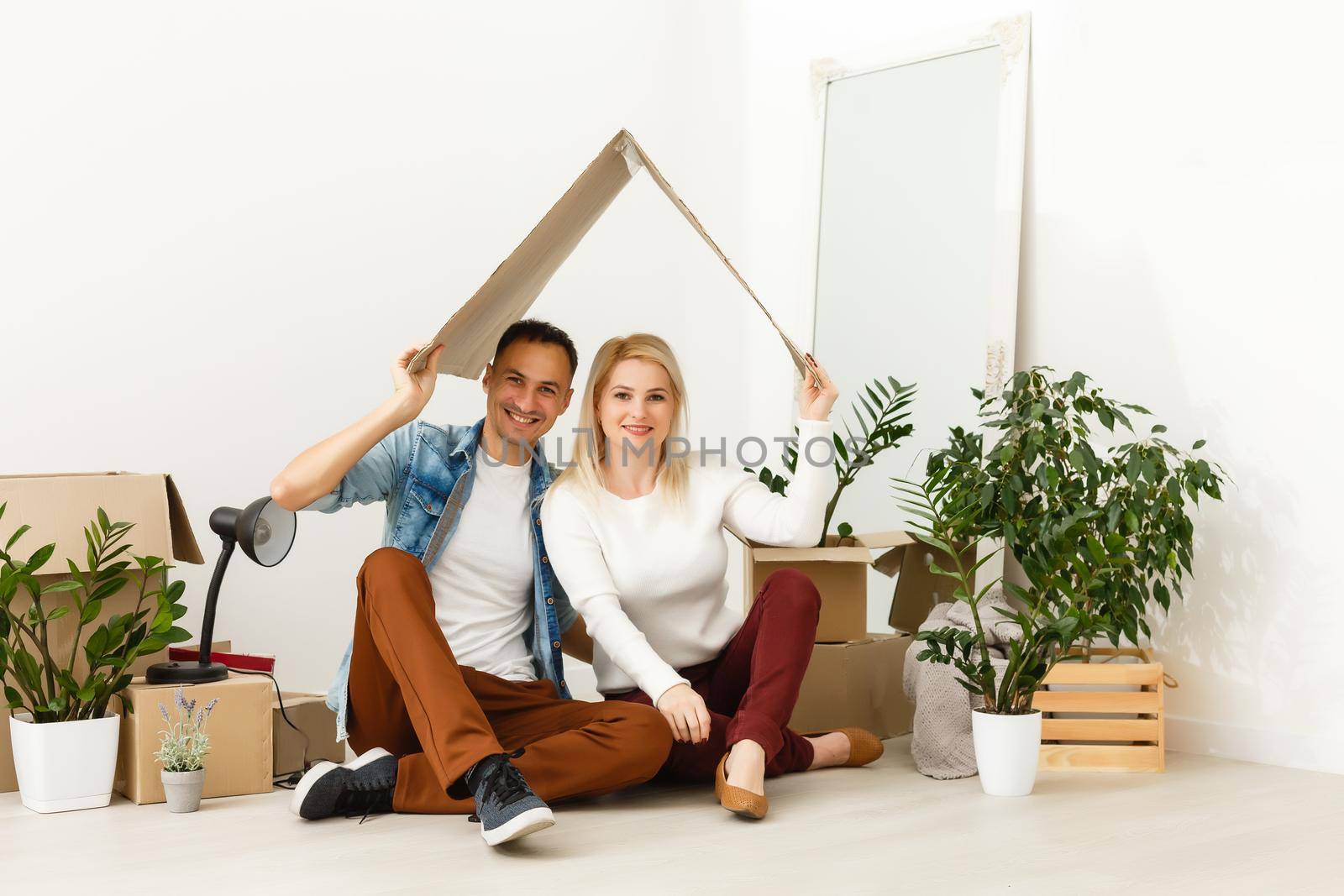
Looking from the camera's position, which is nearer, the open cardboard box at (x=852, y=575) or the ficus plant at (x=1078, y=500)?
the ficus plant at (x=1078, y=500)

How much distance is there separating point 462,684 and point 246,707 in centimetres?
54

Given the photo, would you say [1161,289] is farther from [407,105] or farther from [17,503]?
[17,503]

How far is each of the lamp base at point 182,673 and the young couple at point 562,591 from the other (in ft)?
0.78

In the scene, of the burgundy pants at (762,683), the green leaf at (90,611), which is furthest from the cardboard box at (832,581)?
the green leaf at (90,611)

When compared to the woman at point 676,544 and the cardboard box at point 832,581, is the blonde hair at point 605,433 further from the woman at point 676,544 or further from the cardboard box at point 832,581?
the cardboard box at point 832,581

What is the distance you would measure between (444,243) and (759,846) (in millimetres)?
1891

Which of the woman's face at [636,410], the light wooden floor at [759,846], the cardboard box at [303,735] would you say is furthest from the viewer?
the cardboard box at [303,735]

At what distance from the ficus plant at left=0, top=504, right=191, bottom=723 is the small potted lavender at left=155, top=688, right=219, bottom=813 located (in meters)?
0.11

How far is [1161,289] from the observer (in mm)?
2654

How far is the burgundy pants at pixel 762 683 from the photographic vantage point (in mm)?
2018

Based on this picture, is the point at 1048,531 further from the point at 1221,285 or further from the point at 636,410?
the point at 636,410

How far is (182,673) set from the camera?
2.15 metres

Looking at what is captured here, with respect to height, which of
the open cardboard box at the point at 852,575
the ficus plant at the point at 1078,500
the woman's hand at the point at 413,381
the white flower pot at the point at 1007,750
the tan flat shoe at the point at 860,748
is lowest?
the tan flat shoe at the point at 860,748

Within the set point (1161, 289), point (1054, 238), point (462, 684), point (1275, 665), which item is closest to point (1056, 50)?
point (1054, 238)
